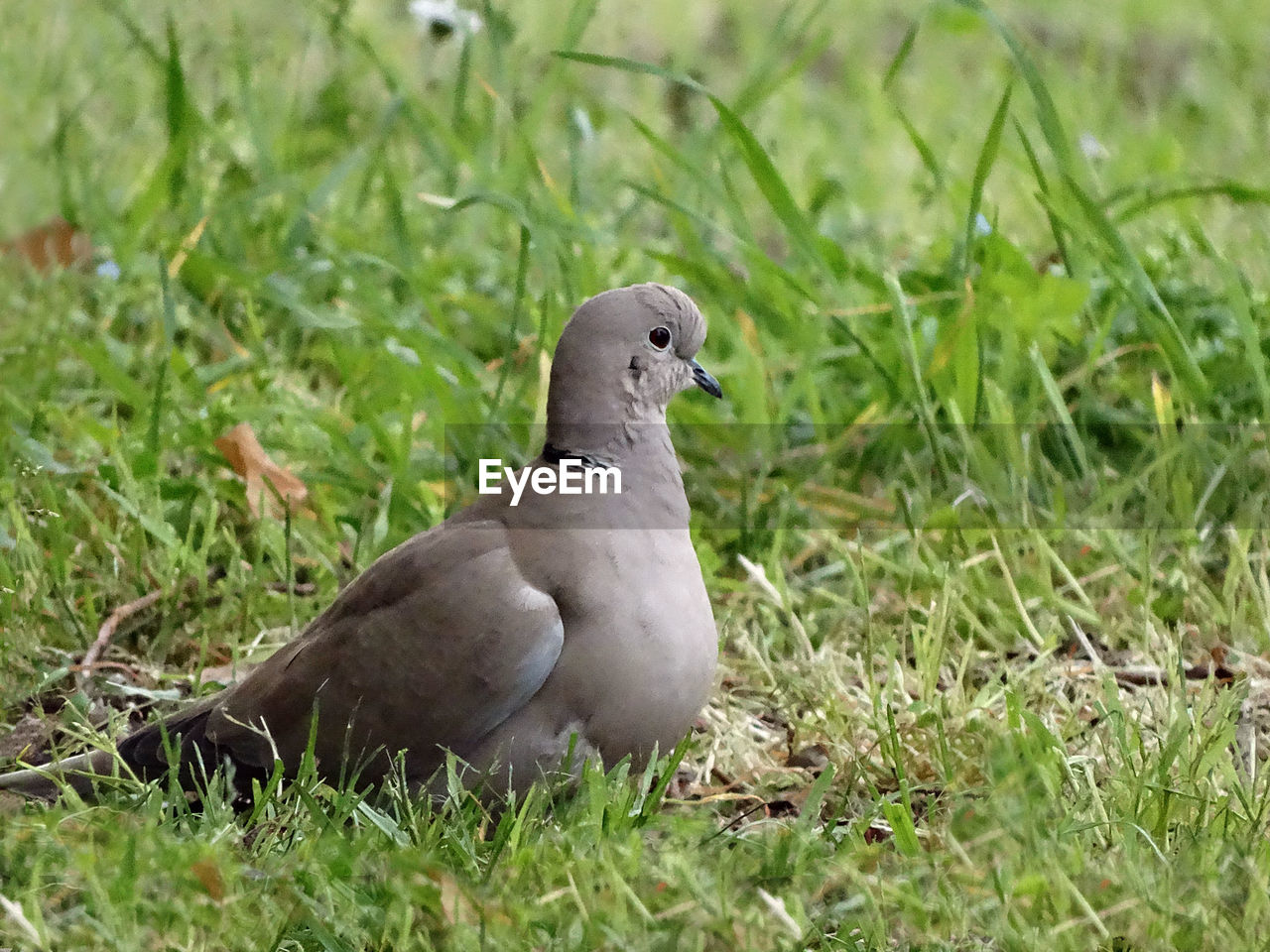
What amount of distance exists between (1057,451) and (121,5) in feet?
10.9

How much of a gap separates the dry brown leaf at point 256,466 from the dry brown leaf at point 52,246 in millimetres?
1437

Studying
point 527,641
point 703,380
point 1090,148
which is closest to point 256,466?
point 703,380

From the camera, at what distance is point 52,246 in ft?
17.0

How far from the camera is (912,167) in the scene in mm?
6699

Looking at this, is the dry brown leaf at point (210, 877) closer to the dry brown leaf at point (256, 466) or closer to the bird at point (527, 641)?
the bird at point (527, 641)

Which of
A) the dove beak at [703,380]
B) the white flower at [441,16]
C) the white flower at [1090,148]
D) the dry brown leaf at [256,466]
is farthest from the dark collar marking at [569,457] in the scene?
the white flower at [1090,148]

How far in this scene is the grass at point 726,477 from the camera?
242cm

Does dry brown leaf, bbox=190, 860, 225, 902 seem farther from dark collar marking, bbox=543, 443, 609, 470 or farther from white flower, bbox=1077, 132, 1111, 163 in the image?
white flower, bbox=1077, 132, 1111, 163

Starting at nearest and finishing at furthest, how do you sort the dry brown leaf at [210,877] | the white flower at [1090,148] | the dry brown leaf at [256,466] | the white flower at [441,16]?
the dry brown leaf at [210,877] < the dry brown leaf at [256,466] < the white flower at [441,16] < the white flower at [1090,148]

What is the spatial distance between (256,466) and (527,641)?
5.03ft

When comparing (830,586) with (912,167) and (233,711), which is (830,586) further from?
(912,167)

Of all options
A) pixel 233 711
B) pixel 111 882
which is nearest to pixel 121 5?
pixel 233 711

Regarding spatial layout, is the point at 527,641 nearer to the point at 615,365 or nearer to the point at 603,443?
the point at 603,443

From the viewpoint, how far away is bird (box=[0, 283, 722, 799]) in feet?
8.83
